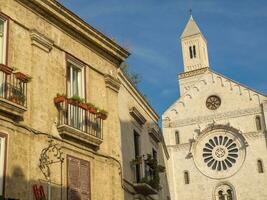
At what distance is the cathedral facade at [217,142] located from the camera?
46906 mm

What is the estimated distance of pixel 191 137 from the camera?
50.3 m

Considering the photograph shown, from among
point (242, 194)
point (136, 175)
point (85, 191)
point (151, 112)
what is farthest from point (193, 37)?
point (85, 191)

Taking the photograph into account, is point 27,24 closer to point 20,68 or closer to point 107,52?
point 20,68

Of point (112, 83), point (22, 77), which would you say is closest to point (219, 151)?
point (112, 83)

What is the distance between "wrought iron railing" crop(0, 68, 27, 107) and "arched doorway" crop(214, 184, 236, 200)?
38435mm

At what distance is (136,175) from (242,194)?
31.3 m

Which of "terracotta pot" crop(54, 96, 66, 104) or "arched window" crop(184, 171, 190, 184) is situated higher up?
Result: "arched window" crop(184, 171, 190, 184)

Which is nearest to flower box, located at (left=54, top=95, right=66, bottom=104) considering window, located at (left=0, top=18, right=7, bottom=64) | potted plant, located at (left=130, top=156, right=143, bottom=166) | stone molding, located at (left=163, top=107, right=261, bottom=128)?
window, located at (left=0, top=18, right=7, bottom=64)

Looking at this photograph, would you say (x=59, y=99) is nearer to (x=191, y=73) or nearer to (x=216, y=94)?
(x=216, y=94)

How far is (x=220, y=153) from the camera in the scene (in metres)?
49.1

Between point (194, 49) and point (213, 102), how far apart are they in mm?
18137

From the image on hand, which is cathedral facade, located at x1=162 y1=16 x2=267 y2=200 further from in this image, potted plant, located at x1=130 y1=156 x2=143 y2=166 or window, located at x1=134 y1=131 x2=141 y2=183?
potted plant, located at x1=130 y1=156 x2=143 y2=166

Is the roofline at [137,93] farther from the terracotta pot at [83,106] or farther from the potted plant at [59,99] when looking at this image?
the potted plant at [59,99]

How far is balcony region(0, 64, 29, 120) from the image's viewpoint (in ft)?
→ 35.2
